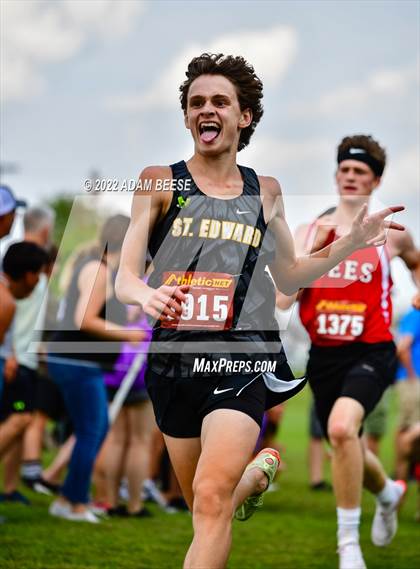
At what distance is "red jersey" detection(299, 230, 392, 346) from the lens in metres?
6.18

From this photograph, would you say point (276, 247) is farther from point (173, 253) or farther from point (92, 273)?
point (92, 273)

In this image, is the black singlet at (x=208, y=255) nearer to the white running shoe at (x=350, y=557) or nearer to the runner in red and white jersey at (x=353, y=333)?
the runner in red and white jersey at (x=353, y=333)

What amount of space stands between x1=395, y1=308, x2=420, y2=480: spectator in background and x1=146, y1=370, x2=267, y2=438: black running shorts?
18.7 feet

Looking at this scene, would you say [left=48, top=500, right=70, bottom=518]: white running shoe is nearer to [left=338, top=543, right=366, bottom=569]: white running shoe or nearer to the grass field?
the grass field

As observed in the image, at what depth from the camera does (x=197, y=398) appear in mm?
4164

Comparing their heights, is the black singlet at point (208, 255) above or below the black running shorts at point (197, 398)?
above

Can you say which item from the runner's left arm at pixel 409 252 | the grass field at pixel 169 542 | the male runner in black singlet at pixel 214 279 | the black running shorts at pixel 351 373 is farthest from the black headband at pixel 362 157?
the grass field at pixel 169 542

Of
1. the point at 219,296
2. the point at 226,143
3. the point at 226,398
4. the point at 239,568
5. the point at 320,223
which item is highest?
the point at 320,223

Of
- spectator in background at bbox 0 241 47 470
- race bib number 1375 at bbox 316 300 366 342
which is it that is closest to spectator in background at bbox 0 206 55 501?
spectator in background at bbox 0 241 47 470

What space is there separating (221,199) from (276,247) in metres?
0.44

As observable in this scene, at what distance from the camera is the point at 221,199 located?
4.29 metres

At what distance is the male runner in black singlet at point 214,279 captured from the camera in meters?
4.14

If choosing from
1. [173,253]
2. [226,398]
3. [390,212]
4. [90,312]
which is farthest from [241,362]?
[90,312]
